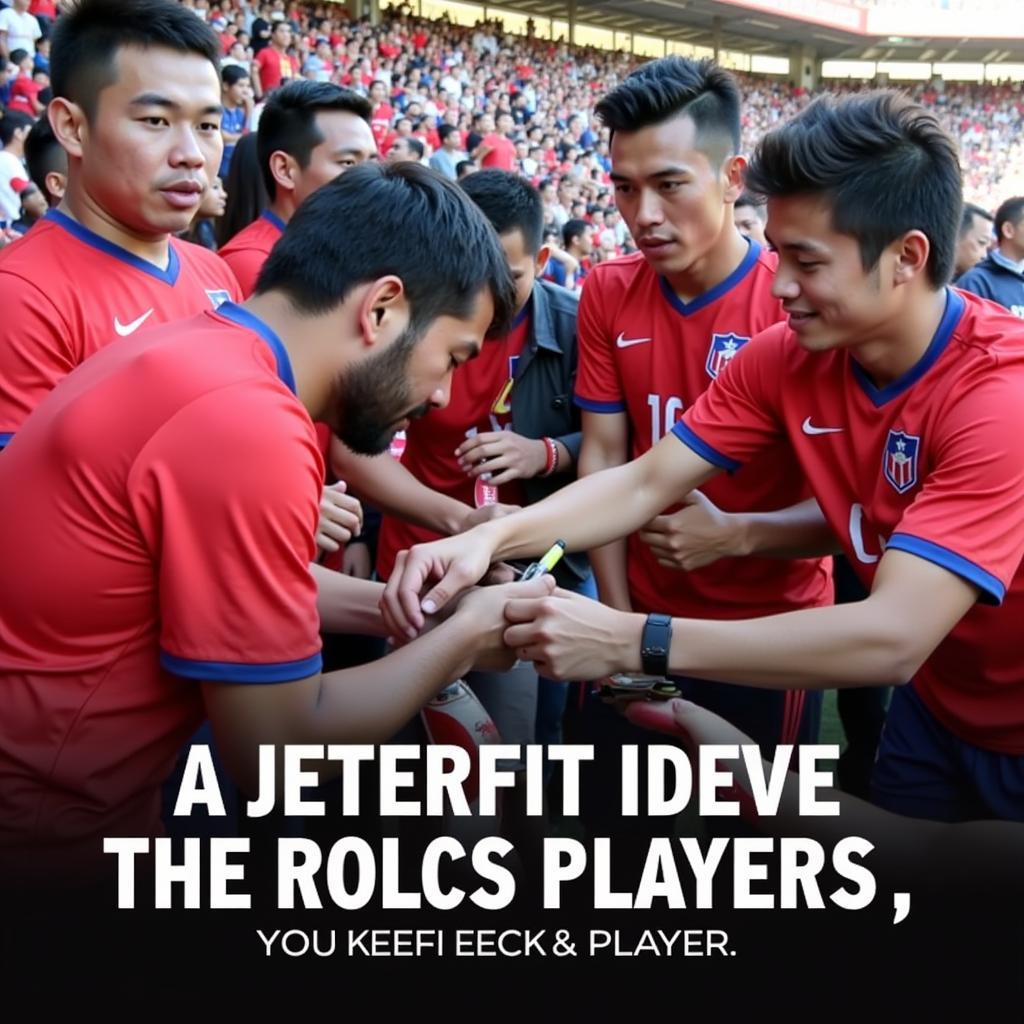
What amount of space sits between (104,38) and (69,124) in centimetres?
24

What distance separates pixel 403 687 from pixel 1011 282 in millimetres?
6038

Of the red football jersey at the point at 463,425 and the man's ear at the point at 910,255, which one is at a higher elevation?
the man's ear at the point at 910,255

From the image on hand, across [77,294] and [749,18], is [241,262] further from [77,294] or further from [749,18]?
[749,18]

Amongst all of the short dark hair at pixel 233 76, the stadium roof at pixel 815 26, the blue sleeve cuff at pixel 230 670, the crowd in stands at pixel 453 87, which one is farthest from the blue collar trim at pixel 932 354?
the stadium roof at pixel 815 26

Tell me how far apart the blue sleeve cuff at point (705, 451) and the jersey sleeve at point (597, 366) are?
57 centimetres

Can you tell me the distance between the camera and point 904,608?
85.3 inches

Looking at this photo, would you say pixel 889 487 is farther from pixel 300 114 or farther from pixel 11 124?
pixel 11 124

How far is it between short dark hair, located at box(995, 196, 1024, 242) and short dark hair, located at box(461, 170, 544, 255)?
492 centimetres

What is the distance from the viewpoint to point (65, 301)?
274cm

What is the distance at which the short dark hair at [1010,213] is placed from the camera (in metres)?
7.43

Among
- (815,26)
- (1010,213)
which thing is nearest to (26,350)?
(1010,213)

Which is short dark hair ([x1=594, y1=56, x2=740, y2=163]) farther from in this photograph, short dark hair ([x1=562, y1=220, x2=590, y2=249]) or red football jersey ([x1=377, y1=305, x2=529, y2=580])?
short dark hair ([x1=562, y1=220, x2=590, y2=249])

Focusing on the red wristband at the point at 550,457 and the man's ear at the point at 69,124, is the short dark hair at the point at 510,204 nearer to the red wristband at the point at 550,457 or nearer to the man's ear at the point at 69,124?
the red wristband at the point at 550,457

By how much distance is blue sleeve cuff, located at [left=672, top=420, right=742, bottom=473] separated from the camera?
2848 mm
